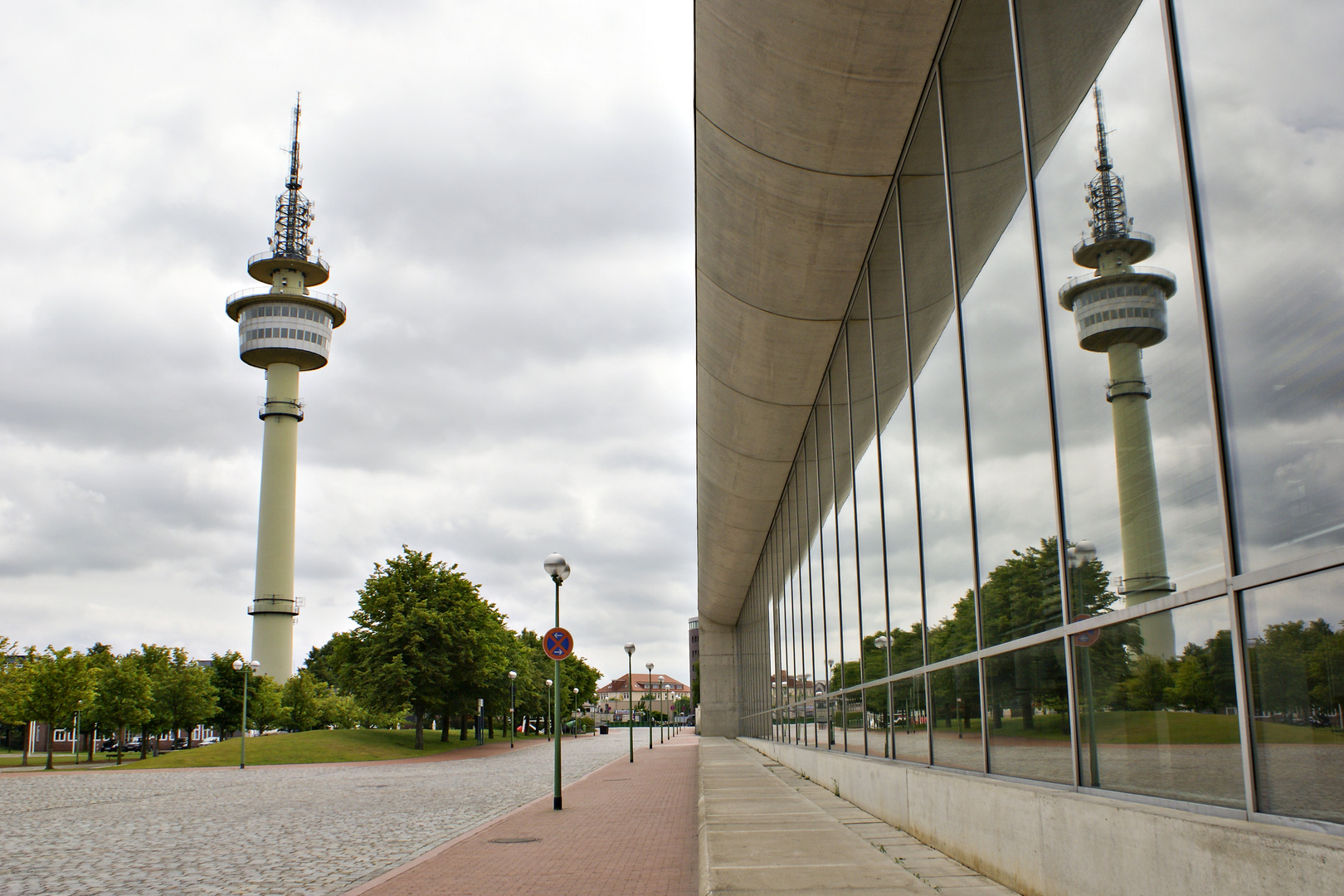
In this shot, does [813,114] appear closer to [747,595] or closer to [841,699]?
[841,699]

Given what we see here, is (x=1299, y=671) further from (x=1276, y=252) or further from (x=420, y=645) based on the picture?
(x=420, y=645)

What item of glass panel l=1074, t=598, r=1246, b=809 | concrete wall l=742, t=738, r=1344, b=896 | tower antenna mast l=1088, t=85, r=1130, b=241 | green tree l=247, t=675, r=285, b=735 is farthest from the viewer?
green tree l=247, t=675, r=285, b=735

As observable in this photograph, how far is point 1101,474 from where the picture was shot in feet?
18.5

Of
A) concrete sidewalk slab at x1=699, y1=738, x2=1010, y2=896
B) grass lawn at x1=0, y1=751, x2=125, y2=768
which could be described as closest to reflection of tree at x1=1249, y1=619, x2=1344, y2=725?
concrete sidewalk slab at x1=699, y1=738, x2=1010, y2=896

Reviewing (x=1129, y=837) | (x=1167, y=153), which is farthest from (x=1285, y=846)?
(x=1167, y=153)

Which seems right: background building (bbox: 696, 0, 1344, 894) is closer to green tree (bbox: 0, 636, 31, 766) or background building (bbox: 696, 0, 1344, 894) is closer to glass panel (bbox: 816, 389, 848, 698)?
glass panel (bbox: 816, 389, 848, 698)

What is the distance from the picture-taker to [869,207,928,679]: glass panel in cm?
1066

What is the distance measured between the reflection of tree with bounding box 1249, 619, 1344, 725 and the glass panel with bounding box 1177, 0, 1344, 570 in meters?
0.31

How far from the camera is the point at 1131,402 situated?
5250mm

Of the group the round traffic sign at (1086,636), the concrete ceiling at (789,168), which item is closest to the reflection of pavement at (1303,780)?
the round traffic sign at (1086,636)

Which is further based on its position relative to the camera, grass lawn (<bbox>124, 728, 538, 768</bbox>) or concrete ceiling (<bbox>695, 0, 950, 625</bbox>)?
grass lawn (<bbox>124, 728, 538, 768</bbox>)

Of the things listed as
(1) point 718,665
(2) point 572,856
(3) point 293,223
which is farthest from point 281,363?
(2) point 572,856

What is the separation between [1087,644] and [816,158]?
619cm

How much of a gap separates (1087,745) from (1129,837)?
123 cm
